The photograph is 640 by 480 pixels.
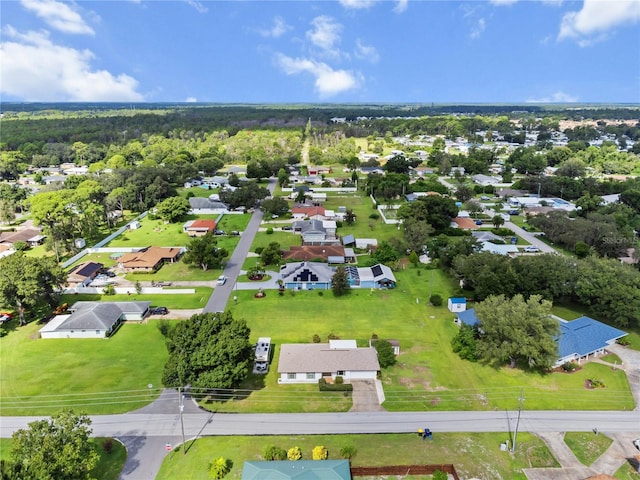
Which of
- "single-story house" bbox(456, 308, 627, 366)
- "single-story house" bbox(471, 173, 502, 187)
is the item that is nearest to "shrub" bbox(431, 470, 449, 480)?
"single-story house" bbox(456, 308, 627, 366)

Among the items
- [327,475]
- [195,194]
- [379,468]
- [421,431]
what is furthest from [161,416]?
[195,194]

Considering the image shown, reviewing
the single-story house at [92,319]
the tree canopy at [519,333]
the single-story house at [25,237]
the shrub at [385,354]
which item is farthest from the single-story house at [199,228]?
the tree canopy at [519,333]

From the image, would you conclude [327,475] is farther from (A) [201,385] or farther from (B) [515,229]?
(B) [515,229]

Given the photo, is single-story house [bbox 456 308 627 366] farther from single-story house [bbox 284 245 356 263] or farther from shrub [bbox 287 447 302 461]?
single-story house [bbox 284 245 356 263]

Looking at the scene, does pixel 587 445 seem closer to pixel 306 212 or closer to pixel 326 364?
pixel 326 364

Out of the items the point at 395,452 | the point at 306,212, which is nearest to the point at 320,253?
the point at 306,212

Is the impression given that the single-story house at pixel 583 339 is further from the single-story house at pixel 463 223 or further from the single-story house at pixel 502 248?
the single-story house at pixel 463 223
